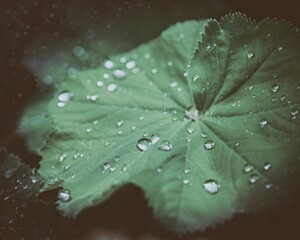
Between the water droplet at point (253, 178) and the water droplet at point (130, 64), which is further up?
the water droplet at point (130, 64)

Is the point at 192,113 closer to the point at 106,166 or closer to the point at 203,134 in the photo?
the point at 203,134

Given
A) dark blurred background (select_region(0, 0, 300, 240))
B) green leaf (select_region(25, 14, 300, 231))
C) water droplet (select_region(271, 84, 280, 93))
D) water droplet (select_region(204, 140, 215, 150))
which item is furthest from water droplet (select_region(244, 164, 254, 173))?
dark blurred background (select_region(0, 0, 300, 240))

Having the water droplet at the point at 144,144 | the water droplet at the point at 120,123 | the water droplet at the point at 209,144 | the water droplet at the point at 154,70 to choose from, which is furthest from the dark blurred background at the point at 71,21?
the water droplet at the point at 209,144

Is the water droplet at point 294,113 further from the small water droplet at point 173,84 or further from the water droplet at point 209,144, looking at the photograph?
the small water droplet at point 173,84

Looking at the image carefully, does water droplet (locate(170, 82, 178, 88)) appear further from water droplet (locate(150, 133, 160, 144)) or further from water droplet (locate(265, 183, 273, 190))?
→ water droplet (locate(265, 183, 273, 190))

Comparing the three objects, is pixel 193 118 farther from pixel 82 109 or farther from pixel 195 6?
pixel 195 6
